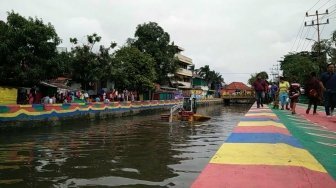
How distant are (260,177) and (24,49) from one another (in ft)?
76.4

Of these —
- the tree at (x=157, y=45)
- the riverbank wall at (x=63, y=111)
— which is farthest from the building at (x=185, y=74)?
the riverbank wall at (x=63, y=111)

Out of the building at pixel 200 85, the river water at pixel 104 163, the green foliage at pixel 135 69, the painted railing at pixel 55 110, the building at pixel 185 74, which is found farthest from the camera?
the building at pixel 200 85

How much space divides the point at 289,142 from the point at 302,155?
52.3 inches

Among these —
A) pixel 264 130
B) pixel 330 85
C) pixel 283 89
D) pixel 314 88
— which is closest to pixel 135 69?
pixel 283 89

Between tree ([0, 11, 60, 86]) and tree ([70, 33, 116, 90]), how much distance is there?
7.30 metres

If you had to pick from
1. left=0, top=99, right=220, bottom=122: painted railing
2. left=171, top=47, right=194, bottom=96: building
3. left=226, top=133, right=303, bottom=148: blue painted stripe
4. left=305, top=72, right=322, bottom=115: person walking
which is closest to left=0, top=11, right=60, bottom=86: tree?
left=0, top=99, right=220, bottom=122: painted railing

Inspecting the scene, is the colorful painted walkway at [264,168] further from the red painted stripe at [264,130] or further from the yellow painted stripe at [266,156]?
the red painted stripe at [264,130]

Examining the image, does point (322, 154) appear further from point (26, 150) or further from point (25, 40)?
point (25, 40)

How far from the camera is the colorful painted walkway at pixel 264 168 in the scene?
4469mm

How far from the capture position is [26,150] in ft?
38.8

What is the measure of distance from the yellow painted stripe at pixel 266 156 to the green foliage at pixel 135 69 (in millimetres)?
35124

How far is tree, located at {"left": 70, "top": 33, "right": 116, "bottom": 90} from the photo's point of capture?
3359 cm

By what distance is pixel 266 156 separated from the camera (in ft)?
19.5

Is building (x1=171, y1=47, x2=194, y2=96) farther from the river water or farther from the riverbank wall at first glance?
the river water
